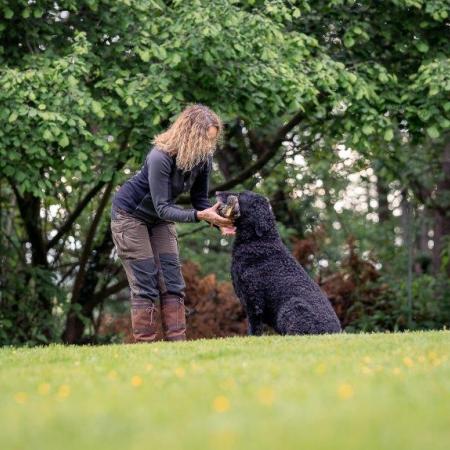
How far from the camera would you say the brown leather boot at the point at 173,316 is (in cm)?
792

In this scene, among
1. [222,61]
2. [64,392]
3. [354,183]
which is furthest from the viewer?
[354,183]

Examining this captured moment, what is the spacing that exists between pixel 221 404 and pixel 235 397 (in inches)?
9.4

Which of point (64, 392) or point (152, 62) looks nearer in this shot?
point (64, 392)

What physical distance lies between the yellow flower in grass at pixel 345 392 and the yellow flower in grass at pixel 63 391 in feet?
4.44

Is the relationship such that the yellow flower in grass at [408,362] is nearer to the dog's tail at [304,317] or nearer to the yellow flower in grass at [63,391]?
the yellow flower in grass at [63,391]

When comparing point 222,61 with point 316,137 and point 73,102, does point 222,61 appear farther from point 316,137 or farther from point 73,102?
point 316,137

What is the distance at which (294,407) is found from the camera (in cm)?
395

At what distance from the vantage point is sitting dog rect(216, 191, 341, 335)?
306 inches

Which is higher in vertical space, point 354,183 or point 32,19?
point 32,19

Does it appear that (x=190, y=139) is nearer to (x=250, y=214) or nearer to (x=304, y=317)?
(x=250, y=214)

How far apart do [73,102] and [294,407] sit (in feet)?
21.1

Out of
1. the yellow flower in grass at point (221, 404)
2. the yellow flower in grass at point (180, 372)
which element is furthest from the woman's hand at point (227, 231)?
the yellow flower in grass at point (221, 404)

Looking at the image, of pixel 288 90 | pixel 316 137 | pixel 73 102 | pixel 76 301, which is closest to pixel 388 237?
pixel 316 137

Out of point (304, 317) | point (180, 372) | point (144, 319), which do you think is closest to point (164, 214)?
point (144, 319)
